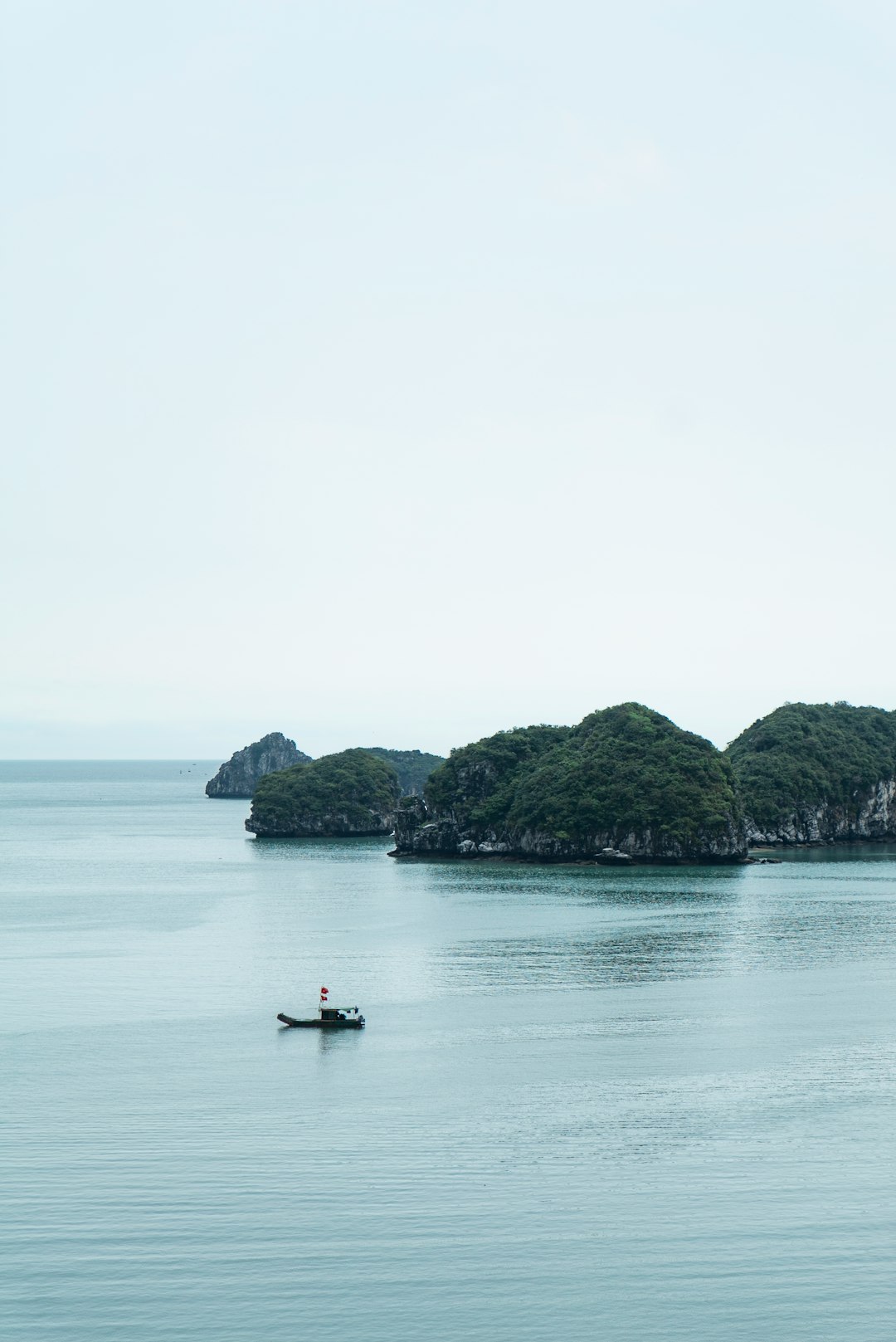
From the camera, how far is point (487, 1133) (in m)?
43.8

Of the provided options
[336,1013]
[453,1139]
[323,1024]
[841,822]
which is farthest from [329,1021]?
[841,822]

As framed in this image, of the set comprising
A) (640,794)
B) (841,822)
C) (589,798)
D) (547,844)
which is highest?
(640,794)

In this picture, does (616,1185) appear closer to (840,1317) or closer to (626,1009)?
(840,1317)

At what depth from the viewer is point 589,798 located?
493 feet

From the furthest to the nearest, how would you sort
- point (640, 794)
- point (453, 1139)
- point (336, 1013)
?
point (640, 794), point (336, 1013), point (453, 1139)

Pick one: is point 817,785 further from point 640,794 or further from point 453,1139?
point 453,1139

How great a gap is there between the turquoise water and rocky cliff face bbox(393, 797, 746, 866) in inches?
2196

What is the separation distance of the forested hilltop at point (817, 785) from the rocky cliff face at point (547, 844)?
2554 cm

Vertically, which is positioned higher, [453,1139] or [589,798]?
[589,798]

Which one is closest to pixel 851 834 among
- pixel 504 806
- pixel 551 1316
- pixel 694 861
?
pixel 694 861

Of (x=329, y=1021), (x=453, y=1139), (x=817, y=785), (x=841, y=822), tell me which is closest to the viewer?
(x=453, y=1139)

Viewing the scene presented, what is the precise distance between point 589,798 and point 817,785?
4560 centimetres

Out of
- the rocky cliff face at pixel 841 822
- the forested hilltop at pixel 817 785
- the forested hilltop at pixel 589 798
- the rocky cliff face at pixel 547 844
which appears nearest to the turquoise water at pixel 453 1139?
the rocky cliff face at pixel 547 844

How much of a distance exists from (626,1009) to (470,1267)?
109 ft
